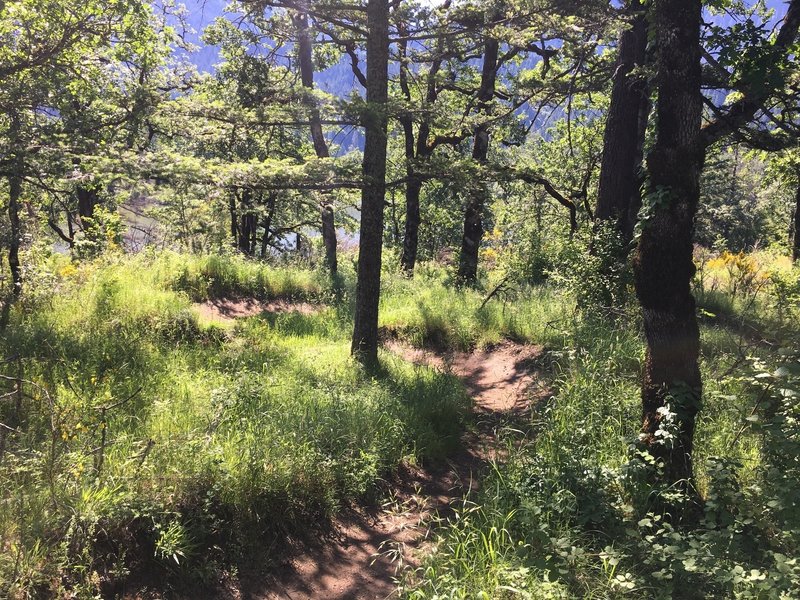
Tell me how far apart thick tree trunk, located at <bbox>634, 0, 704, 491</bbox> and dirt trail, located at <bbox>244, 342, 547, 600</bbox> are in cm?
162

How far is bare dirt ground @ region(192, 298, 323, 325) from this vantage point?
29.6 feet

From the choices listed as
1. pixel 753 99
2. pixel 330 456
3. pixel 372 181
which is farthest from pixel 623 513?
pixel 372 181

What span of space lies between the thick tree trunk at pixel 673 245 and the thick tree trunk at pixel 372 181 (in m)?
3.54

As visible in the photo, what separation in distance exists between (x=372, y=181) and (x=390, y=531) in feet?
14.2

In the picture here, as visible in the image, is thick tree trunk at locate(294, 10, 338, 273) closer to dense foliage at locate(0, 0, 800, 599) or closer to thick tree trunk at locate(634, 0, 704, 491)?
A: dense foliage at locate(0, 0, 800, 599)

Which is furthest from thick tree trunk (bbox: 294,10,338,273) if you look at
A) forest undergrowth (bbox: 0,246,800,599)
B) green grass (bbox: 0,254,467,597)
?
forest undergrowth (bbox: 0,246,800,599)

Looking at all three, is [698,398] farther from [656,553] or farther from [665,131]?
[665,131]

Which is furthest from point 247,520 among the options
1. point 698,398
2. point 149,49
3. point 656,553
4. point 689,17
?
point 149,49

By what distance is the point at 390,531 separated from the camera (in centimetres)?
417

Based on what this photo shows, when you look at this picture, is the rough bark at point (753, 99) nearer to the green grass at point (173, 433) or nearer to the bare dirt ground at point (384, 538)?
the bare dirt ground at point (384, 538)

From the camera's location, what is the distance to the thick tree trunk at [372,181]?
6480 millimetres

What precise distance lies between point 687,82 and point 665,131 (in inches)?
13.7

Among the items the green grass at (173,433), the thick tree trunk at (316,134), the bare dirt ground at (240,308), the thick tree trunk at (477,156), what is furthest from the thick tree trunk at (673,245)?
the thick tree trunk at (477,156)

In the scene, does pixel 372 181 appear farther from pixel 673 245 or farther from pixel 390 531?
pixel 390 531
